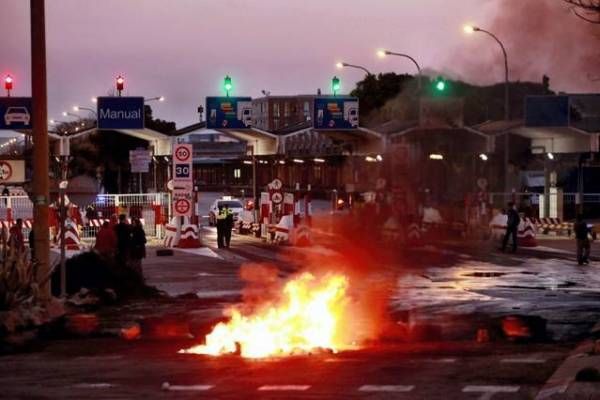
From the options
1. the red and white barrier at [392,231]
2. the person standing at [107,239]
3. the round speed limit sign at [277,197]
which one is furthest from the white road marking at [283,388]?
the round speed limit sign at [277,197]

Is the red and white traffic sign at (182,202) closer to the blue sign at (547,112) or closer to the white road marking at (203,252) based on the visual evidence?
the white road marking at (203,252)

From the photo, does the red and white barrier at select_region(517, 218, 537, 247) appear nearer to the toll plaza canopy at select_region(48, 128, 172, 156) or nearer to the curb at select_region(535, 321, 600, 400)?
the toll plaza canopy at select_region(48, 128, 172, 156)

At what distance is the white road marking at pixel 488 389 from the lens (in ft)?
35.2

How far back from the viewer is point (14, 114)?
161 feet

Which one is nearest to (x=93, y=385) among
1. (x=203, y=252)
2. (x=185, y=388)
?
(x=185, y=388)

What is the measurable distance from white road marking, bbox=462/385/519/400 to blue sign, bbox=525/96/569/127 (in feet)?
142

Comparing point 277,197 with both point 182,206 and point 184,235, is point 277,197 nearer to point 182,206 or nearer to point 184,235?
point 184,235

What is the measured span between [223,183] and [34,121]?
A: 114795 mm

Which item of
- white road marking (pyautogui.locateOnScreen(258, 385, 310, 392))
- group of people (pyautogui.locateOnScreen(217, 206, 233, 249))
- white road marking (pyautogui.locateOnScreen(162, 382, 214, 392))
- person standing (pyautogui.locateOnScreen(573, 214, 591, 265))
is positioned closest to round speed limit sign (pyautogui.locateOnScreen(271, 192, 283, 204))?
group of people (pyautogui.locateOnScreen(217, 206, 233, 249))

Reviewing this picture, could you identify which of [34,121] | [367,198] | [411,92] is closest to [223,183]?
[411,92]

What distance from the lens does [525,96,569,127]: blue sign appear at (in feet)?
176

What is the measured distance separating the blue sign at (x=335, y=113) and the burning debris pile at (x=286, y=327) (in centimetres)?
3505

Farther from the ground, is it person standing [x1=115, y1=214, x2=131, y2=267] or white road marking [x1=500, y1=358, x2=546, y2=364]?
person standing [x1=115, y1=214, x2=131, y2=267]

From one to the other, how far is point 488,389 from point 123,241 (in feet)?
58.2
